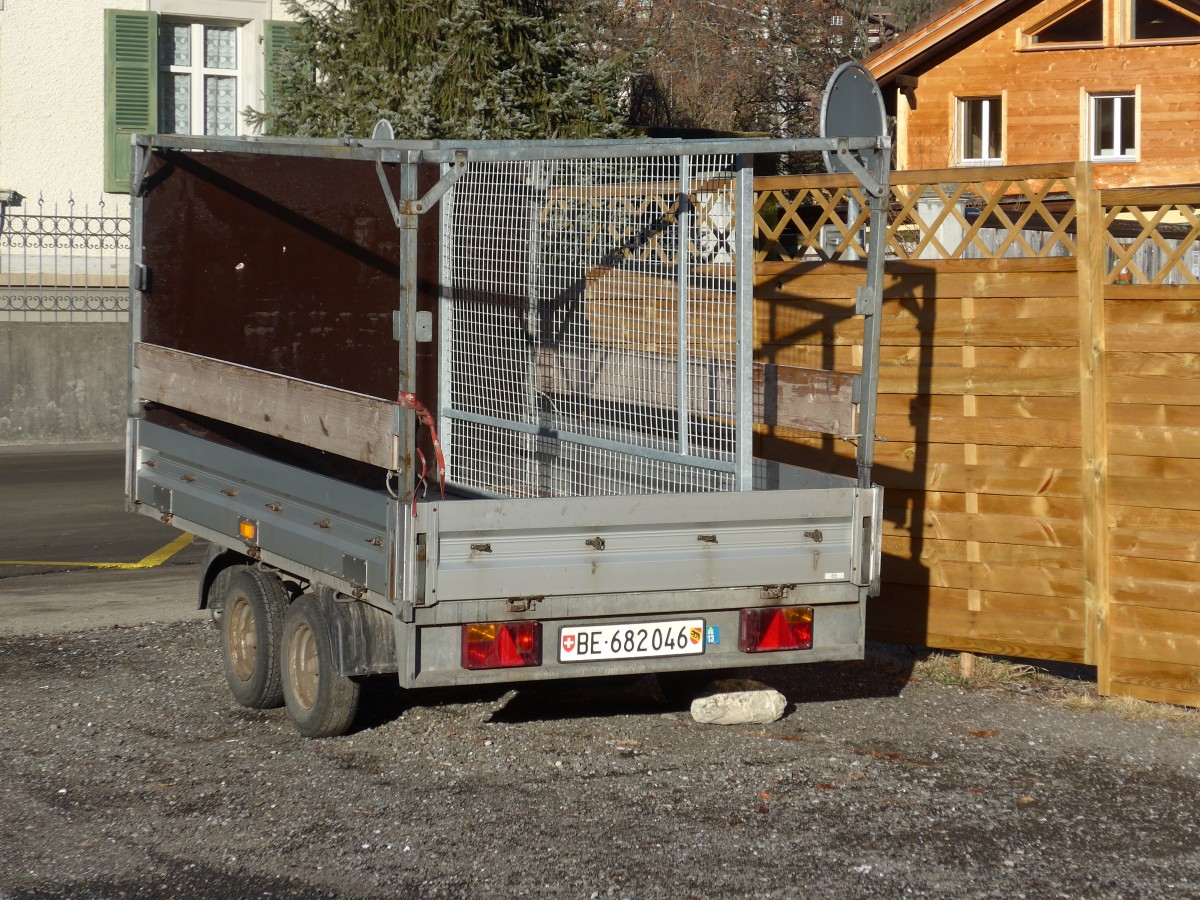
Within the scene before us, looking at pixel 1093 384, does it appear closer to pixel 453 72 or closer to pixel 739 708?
pixel 739 708

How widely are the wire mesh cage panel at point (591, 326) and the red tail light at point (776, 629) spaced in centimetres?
85

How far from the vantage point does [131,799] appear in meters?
5.30

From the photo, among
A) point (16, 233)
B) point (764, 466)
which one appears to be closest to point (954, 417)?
point (764, 466)

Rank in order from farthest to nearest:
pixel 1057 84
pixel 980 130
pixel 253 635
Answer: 1. pixel 980 130
2. pixel 1057 84
3. pixel 253 635

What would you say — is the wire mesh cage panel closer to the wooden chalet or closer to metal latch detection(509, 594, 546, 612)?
metal latch detection(509, 594, 546, 612)

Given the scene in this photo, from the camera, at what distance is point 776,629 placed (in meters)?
5.64

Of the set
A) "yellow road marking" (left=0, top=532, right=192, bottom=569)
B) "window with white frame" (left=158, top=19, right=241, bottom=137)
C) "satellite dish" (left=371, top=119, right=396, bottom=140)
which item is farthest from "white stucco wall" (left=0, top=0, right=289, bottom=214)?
"satellite dish" (left=371, top=119, right=396, bottom=140)

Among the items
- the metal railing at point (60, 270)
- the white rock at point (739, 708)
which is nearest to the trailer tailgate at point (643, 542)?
the white rock at point (739, 708)

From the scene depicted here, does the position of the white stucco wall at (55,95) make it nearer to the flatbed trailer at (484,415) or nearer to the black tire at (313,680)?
the flatbed trailer at (484,415)

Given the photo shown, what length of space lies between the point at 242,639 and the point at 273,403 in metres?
1.12

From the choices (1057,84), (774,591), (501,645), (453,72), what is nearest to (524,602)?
(501,645)

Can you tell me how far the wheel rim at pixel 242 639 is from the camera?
6.48 m

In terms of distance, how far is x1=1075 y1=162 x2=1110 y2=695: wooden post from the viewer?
→ 21.3ft

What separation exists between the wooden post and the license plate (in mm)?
1993
